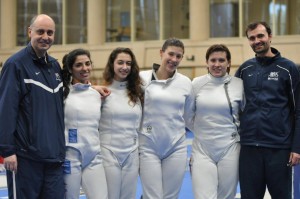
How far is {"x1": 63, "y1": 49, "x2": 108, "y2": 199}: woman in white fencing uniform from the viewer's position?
5.28 m

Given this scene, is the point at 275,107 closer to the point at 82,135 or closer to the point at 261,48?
the point at 261,48

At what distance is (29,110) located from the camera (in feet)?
15.8

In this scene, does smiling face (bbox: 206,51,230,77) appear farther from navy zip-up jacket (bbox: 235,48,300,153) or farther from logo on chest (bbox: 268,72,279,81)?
logo on chest (bbox: 268,72,279,81)

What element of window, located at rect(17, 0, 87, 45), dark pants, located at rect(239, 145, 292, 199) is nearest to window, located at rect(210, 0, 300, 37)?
window, located at rect(17, 0, 87, 45)

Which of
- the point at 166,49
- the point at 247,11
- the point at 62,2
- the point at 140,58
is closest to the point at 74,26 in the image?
the point at 62,2

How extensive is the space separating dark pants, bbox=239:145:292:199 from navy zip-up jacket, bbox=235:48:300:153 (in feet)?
0.30

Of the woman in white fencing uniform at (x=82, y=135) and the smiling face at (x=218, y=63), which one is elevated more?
the smiling face at (x=218, y=63)

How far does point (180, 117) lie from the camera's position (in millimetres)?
5832

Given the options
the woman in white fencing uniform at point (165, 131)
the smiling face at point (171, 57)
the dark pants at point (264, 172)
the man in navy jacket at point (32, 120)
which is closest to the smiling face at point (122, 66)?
the woman in white fencing uniform at point (165, 131)

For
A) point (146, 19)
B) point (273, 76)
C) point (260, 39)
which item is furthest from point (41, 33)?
point (146, 19)

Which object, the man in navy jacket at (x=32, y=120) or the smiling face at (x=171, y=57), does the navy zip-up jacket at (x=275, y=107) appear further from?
the man in navy jacket at (x=32, y=120)

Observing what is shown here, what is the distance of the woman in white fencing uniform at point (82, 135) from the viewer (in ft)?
17.3

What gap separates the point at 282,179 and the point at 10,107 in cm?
298

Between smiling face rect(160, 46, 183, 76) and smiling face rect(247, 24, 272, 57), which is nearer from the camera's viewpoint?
smiling face rect(247, 24, 272, 57)
